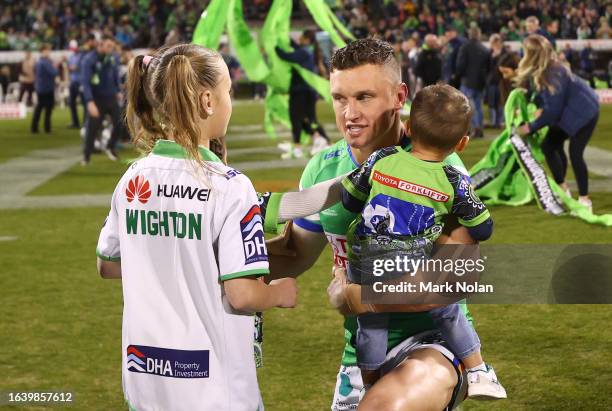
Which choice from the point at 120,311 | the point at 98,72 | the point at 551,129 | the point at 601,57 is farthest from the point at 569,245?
the point at 601,57

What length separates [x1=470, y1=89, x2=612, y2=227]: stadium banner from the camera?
10594 mm

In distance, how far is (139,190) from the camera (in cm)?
272

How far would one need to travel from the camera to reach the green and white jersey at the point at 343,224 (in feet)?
10.2

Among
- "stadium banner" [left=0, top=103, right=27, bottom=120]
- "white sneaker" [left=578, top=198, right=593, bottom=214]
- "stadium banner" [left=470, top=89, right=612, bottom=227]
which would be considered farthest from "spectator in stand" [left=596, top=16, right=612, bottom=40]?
"white sneaker" [left=578, top=198, right=593, bottom=214]

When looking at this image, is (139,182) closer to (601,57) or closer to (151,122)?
(151,122)

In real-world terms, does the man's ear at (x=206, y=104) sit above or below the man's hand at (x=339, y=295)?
above

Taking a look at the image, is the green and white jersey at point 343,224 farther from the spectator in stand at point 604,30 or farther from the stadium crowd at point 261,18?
the spectator in stand at point 604,30

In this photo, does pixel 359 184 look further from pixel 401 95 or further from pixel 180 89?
pixel 180 89

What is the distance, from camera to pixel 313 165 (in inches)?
141

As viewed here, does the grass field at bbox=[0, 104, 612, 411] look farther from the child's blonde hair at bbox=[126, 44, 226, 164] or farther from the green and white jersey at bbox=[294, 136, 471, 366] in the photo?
the child's blonde hair at bbox=[126, 44, 226, 164]

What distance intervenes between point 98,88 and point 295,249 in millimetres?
13548

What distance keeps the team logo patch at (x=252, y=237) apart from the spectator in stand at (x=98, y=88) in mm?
13962

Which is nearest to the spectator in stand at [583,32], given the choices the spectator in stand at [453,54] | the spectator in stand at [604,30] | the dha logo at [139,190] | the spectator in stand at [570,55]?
the spectator in stand at [604,30]

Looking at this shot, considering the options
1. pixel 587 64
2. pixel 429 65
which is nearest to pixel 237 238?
pixel 429 65
